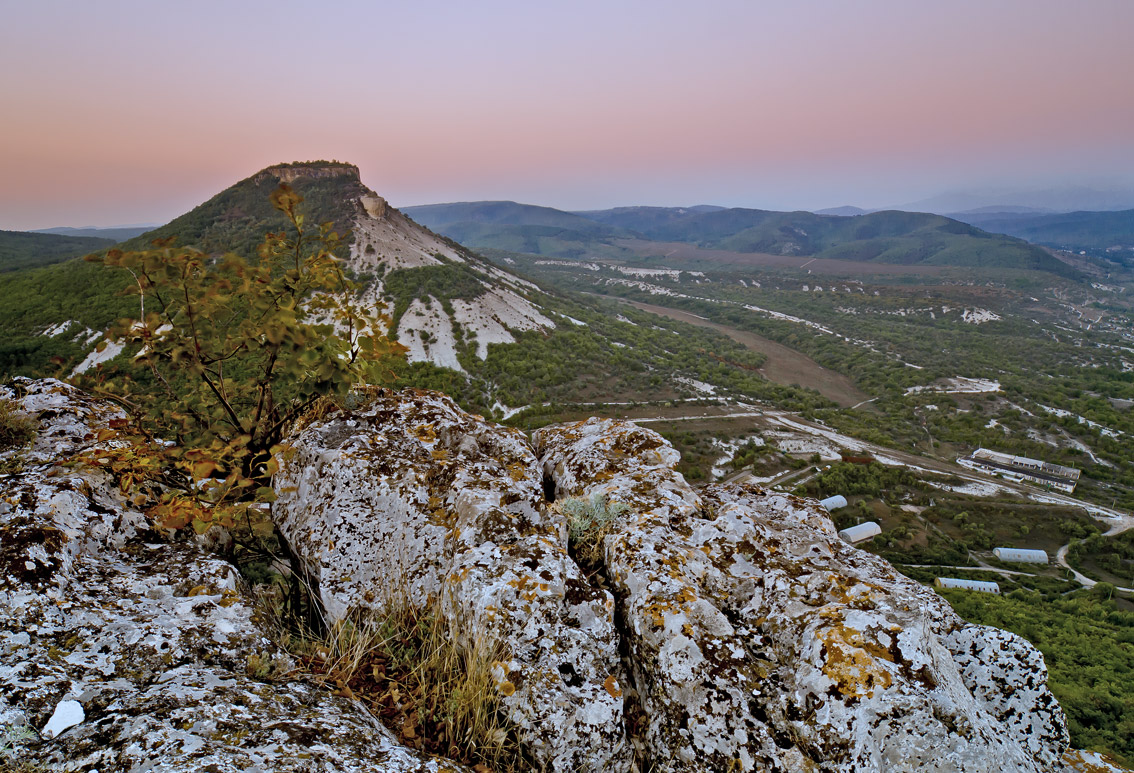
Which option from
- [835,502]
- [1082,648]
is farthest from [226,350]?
[835,502]

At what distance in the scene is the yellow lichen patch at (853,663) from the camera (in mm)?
3029

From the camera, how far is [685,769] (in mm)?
3133

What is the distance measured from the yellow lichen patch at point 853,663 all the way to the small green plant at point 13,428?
7363 mm

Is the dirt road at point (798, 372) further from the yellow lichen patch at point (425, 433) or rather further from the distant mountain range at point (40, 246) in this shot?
the distant mountain range at point (40, 246)

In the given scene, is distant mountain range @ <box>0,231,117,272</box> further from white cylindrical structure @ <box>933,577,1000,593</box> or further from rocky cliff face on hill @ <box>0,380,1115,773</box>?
white cylindrical structure @ <box>933,577,1000,593</box>

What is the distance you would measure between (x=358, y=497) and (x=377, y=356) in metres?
1.41

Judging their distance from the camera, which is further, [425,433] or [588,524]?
[425,433]

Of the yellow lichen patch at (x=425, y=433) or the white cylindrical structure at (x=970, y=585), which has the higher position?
the yellow lichen patch at (x=425, y=433)

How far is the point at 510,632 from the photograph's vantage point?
133 inches

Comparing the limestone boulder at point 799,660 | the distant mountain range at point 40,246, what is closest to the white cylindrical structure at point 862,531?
the limestone boulder at point 799,660

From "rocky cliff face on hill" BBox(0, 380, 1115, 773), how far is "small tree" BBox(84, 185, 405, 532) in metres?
0.44

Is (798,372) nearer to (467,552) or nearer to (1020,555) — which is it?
(1020,555)

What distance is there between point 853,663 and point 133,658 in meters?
4.44

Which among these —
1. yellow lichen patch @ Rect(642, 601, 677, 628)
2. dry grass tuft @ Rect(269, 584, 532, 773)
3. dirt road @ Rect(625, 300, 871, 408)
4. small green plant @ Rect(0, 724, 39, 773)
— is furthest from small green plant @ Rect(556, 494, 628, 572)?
dirt road @ Rect(625, 300, 871, 408)
